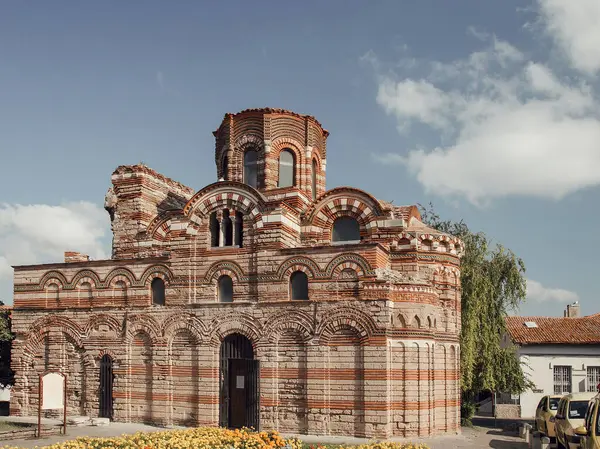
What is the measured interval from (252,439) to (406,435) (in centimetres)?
658

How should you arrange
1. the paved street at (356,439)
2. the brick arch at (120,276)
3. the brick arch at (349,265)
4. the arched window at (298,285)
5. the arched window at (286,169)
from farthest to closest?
the arched window at (286,169)
the brick arch at (120,276)
the arched window at (298,285)
the brick arch at (349,265)
the paved street at (356,439)

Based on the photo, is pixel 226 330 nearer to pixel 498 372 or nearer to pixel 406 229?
pixel 406 229

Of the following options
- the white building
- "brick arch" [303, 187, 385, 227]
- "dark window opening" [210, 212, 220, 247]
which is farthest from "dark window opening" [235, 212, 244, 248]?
the white building

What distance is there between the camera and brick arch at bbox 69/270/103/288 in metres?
22.4

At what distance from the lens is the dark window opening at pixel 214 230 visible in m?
21.3

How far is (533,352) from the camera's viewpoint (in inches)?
1214

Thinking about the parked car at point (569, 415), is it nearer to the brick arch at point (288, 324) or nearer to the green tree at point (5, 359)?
the brick arch at point (288, 324)

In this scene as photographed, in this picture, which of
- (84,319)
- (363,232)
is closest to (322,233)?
(363,232)

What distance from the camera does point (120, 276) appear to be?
72.6 ft

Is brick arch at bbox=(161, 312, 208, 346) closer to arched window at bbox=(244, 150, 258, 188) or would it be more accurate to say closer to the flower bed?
arched window at bbox=(244, 150, 258, 188)

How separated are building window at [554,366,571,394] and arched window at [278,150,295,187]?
16.0 meters

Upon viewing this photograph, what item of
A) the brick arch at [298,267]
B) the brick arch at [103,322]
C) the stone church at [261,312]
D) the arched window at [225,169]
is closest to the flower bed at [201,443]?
the stone church at [261,312]

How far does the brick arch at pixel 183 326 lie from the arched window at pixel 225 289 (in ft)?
3.31

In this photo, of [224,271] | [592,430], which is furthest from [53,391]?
[592,430]
